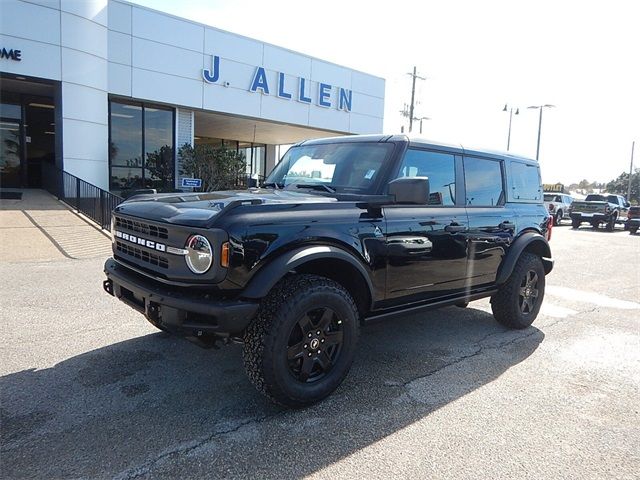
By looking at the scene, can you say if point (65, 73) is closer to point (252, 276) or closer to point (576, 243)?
point (252, 276)

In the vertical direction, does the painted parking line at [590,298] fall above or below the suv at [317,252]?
below

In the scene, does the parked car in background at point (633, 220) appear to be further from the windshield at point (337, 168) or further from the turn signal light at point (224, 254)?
the turn signal light at point (224, 254)

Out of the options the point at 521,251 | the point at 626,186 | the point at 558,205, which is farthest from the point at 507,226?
the point at 626,186

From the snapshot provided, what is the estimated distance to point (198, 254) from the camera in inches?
113

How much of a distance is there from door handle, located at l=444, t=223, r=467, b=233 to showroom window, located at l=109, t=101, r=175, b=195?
1464 cm

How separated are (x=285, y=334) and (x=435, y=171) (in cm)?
217

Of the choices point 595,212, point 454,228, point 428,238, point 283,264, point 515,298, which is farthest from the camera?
point 595,212

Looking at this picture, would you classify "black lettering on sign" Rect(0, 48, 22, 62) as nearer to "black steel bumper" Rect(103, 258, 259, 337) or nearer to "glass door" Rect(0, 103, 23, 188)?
"glass door" Rect(0, 103, 23, 188)

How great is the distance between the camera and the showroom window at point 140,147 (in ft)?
53.9

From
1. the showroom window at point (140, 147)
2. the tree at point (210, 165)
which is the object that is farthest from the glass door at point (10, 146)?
the tree at point (210, 165)

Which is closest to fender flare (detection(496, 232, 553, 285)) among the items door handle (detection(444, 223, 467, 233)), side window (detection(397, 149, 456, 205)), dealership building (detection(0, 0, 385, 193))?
door handle (detection(444, 223, 467, 233))

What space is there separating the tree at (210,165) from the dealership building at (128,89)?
1.84 ft

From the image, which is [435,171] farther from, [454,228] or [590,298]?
[590,298]

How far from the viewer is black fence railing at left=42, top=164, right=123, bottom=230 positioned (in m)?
11.7
